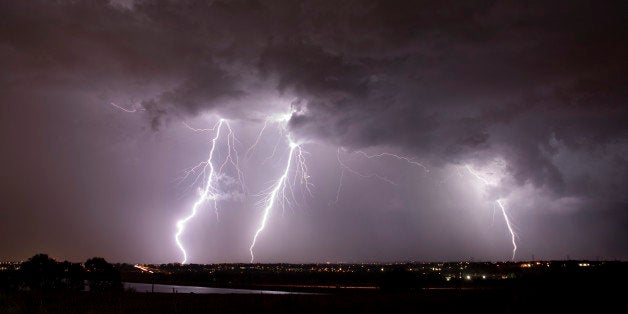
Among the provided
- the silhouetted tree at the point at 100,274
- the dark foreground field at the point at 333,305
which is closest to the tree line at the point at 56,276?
the silhouetted tree at the point at 100,274

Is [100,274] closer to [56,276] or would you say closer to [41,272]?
[56,276]

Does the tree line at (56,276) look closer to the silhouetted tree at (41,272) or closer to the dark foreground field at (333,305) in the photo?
the silhouetted tree at (41,272)

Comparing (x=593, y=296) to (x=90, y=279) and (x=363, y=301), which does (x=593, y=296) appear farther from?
(x=90, y=279)

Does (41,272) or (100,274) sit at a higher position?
(41,272)

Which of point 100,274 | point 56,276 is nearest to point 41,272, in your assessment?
point 56,276

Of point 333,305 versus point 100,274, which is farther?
point 100,274

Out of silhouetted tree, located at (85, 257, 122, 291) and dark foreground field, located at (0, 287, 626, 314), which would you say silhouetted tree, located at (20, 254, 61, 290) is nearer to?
silhouetted tree, located at (85, 257, 122, 291)

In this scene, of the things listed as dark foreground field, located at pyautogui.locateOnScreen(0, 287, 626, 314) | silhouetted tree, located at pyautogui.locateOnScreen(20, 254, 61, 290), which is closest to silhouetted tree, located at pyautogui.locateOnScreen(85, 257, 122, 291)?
silhouetted tree, located at pyautogui.locateOnScreen(20, 254, 61, 290)

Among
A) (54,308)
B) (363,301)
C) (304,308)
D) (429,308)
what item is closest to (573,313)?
(429,308)

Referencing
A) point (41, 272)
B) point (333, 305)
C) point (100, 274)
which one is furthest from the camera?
point (100, 274)

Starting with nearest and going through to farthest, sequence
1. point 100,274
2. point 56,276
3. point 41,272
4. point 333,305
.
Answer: point 333,305 → point 41,272 → point 56,276 → point 100,274
